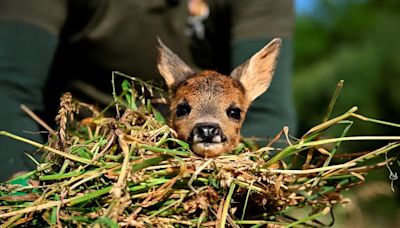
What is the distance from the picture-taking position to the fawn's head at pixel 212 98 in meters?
2.75

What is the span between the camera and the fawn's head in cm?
275

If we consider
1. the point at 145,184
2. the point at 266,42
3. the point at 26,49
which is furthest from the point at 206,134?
the point at 266,42

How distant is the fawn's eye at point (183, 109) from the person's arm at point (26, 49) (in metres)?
0.61

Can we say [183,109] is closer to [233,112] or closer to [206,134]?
[233,112]

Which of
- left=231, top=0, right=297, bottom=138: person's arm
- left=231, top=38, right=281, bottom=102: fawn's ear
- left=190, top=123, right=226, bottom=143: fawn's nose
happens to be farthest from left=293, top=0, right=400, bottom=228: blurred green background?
left=190, top=123, right=226, bottom=143: fawn's nose

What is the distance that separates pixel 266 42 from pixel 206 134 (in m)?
1.32

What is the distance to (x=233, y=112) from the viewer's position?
310 centimetres

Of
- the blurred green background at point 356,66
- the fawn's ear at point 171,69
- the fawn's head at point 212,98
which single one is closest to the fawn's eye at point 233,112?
the fawn's head at point 212,98

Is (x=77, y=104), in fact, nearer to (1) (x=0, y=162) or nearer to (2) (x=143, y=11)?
(1) (x=0, y=162)

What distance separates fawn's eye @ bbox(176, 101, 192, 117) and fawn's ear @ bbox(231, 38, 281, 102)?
357mm

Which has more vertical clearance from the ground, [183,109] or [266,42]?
[266,42]

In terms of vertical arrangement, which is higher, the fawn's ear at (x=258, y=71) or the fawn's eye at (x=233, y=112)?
the fawn's ear at (x=258, y=71)

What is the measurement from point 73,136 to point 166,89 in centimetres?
79

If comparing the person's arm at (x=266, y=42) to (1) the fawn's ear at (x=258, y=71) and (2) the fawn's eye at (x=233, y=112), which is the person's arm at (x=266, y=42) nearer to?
(1) the fawn's ear at (x=258, y=71)
